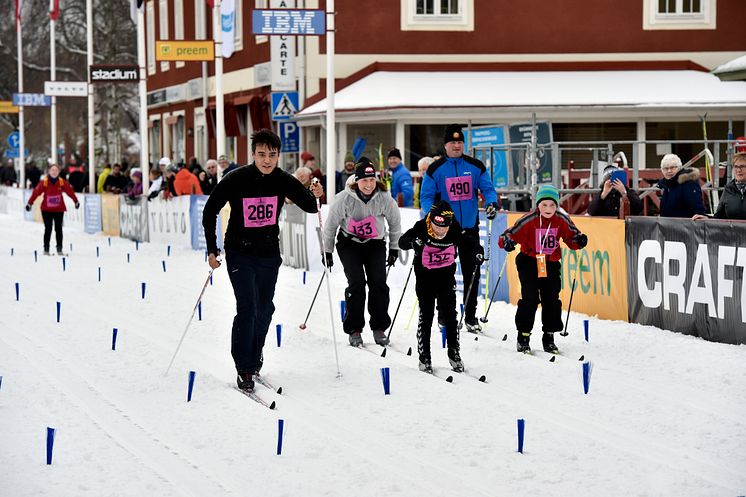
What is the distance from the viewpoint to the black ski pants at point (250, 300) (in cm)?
975

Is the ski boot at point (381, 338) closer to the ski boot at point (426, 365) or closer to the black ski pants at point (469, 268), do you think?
the black ski pants at point (469, 268)

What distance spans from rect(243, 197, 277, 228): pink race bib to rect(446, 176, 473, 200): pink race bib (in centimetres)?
289

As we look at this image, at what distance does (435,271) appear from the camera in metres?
10.4

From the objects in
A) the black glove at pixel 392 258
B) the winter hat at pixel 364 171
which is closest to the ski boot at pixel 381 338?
the black glove at pixel 392 258

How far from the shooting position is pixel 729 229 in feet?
37.8

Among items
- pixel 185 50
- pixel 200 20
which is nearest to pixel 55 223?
pixel 185 50

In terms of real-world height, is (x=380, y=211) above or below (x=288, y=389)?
above

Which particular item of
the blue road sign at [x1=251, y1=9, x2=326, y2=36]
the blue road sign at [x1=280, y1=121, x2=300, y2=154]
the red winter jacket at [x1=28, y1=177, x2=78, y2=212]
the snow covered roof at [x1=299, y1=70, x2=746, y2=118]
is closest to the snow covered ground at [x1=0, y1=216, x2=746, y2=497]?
the blue road sign at [x1=251, y1=9, x2=326, y2=36]

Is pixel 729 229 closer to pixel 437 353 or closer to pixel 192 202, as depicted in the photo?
pixel 437 353

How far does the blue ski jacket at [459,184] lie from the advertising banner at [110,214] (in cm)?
1976

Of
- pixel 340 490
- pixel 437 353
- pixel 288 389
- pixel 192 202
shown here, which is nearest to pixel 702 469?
pixel 340 490

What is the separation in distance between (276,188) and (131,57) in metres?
51.2

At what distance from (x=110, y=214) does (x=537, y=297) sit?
21989mm

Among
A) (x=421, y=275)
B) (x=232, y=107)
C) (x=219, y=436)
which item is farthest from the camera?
(x=232, y=107)
